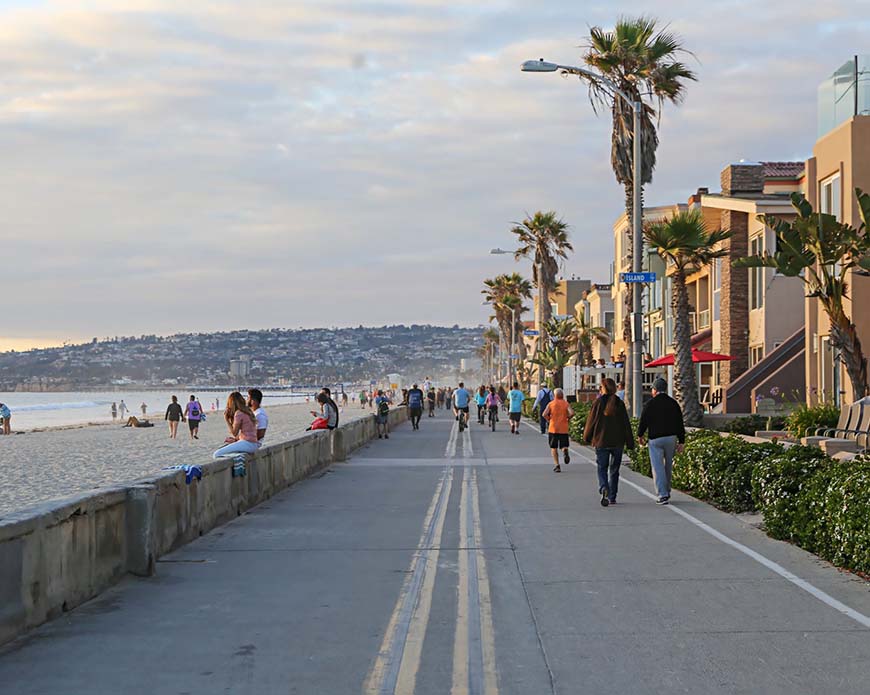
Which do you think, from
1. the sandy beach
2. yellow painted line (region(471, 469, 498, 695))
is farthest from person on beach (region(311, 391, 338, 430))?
yellow painted line (region(471, 469, 498, 695))

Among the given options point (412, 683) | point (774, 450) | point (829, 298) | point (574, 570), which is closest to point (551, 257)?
point (829, 298)

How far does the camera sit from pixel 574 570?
34.7ft

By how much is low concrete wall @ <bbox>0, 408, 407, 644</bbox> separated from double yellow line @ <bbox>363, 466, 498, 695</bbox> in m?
2.44

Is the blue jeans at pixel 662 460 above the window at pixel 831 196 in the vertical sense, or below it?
below

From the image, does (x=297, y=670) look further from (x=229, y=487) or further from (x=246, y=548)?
(x=229, y=487)

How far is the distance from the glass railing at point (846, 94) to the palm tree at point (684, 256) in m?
3.76

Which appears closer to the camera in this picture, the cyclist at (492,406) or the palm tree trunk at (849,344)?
the palm tree trunk at (849,344)

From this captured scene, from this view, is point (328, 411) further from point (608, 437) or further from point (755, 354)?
point (755, 354)

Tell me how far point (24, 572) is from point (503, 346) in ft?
331

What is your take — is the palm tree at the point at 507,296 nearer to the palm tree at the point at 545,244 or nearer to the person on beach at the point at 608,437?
the palm tree at the point at 545,244

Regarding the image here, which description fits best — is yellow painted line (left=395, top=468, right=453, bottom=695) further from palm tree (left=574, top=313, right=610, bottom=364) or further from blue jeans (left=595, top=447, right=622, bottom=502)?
palm tree (left=574, top=313, right=610, bottom=364)

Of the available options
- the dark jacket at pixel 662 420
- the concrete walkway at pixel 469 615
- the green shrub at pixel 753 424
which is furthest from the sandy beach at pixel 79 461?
the green shrub at pixel 753 424

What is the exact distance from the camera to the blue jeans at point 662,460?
52.5 feet

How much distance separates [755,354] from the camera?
40.3m
